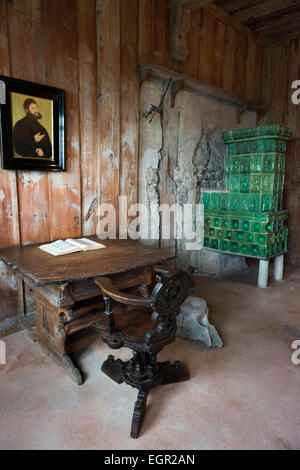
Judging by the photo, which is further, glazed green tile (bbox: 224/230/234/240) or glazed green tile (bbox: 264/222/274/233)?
glazed green tile (bbox: 224/230/234/240)

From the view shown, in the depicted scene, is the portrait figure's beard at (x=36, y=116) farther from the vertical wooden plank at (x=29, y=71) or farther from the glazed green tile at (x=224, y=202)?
Result: the glazed green tile at (x=224, y=202)

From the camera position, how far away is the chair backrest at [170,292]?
4.75ft

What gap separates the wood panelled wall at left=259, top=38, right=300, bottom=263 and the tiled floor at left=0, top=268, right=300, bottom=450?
97.9 inches

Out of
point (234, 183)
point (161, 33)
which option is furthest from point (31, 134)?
point (234, 183)

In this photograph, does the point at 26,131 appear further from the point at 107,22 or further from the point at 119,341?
the point at 119,341

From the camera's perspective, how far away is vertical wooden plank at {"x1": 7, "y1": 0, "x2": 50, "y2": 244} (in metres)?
2.26

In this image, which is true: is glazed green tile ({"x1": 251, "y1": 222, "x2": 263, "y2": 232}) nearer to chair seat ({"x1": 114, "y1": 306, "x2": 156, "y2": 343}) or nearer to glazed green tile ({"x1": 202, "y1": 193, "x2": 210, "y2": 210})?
glazed green tile ({"x1": 202, "y1": 193, "x2": 210, "y2": 210})

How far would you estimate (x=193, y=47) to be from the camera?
365cm

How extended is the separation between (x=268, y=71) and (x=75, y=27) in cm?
327

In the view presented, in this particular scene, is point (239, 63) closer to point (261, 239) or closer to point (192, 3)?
point (192, 3)

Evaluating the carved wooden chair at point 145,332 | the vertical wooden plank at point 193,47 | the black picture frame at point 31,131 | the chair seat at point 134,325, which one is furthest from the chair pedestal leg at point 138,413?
the vertical wooden plank at point 193,47

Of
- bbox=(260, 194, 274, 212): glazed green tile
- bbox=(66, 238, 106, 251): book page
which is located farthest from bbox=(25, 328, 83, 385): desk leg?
bbox=(260, 194, 274, 212): glazed green tile

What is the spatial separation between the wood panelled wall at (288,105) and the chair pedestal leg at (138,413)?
3.74m

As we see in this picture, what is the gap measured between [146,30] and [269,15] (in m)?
1.96
